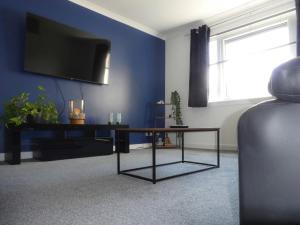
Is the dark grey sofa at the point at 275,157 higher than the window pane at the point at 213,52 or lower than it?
lower

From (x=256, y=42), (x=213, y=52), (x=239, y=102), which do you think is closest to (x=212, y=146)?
(x=239, y=102)

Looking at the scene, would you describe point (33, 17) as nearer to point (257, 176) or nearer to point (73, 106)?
point (73, 106)

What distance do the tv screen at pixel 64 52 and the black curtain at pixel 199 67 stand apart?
1570 mm

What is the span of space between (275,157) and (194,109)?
12.6 ft

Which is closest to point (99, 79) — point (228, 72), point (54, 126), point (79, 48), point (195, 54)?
point (79, 48)

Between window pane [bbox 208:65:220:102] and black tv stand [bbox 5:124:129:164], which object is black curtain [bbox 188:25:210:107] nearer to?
window pane [bbox 208:65:220:102]

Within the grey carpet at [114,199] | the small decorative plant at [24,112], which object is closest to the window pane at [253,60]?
the grey carpet at [114,199]

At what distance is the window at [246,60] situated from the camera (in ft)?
11.5

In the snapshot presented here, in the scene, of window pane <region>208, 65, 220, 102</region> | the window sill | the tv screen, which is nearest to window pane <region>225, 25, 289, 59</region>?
window pane <region>208, 65, 220, 102</region>

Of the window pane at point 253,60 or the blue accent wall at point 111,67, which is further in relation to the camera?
the window pane at point 253,60

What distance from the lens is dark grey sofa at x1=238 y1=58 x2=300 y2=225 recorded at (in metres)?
0.58

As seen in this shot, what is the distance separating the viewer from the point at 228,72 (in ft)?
13.3

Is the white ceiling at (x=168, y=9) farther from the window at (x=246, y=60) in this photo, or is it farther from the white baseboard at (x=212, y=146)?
the white baseboard at (x=212, y=146)

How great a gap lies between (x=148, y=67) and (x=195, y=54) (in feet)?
3.13
